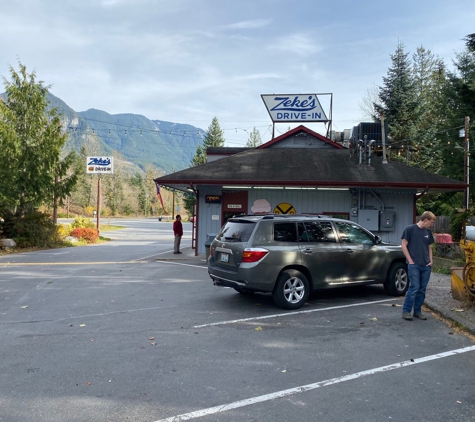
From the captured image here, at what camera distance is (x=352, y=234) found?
8812 mm

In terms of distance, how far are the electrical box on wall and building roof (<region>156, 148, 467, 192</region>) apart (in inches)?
44.0

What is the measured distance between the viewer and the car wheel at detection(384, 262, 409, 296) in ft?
29.8

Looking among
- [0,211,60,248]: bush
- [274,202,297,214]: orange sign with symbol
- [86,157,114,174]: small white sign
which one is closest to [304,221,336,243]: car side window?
[274,202,297,214]: orange sign with symbol

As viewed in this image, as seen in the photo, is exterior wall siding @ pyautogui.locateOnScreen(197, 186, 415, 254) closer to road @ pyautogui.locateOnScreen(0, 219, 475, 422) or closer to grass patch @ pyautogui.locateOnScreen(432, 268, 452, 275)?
grass patch @ pyautogui.locateOnScreen(432, 268, 452, 275)

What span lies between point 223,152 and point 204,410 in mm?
18849

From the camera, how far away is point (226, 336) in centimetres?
618

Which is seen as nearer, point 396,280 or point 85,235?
point 396,280

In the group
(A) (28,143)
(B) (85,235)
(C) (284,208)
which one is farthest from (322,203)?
(B) (85,235)

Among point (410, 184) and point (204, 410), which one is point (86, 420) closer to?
point (204, 410)

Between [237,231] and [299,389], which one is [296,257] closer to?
[237,231]

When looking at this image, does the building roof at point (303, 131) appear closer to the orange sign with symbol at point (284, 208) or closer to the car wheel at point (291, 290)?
the orange sign with symbol at point (284, 208)

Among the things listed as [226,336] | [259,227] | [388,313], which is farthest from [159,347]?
[388,313]

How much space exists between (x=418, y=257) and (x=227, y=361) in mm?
3717

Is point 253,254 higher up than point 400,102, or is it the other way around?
point 400,102
